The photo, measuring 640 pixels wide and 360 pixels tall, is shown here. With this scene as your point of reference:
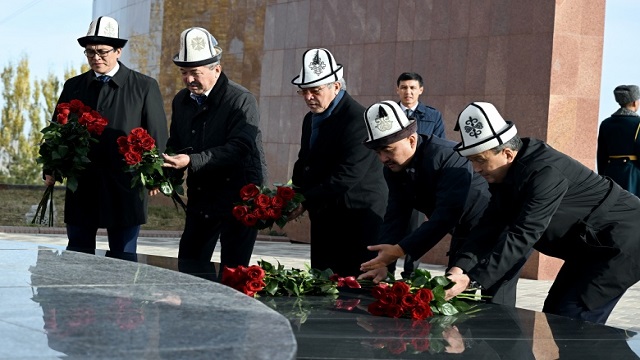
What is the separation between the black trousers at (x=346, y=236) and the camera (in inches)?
250

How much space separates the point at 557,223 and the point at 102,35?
128 inches

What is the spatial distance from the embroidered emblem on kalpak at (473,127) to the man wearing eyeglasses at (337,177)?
1.34 metres

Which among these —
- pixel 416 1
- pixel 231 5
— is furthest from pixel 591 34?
A: pixel 231 5

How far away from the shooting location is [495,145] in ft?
16.1

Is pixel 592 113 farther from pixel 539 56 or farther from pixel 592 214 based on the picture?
pixel 592 214

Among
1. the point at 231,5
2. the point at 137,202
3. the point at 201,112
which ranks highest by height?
the point at 231,5

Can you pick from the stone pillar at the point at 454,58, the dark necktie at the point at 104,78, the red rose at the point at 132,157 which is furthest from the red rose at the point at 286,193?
the stone pillar at the point at 454,58

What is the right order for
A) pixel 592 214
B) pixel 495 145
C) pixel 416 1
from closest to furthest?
pixel 495 145 → pixel 592 214 → pixel 416 1

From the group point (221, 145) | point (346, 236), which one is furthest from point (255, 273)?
point (221, 145)

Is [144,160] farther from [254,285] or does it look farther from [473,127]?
[473,127]

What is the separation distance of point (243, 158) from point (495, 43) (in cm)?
614

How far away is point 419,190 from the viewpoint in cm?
577

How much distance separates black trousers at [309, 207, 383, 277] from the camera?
20.9 ft

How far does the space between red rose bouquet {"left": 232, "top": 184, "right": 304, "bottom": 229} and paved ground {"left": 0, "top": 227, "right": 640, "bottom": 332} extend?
12.3 feet
